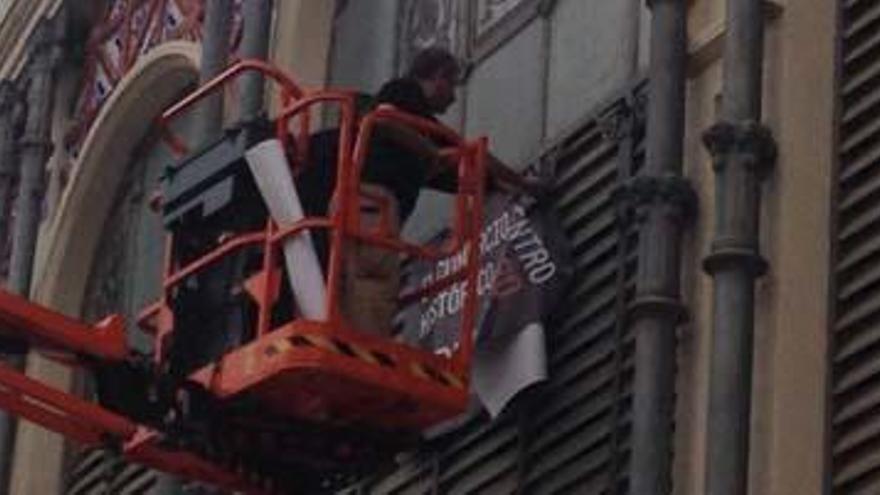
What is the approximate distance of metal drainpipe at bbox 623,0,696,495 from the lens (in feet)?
48.3

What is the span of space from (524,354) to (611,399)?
84cm

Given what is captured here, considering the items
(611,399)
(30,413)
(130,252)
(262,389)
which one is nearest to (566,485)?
(611,399)

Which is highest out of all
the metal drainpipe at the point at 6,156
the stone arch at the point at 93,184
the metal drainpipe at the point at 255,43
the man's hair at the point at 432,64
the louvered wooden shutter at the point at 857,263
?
the metal drainpipe at the point at 6,156

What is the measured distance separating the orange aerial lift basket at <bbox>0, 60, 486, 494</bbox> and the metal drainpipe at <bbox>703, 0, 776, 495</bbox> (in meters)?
1.59

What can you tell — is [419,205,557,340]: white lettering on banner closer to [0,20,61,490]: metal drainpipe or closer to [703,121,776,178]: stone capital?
[703,121,776,178]: stone capital

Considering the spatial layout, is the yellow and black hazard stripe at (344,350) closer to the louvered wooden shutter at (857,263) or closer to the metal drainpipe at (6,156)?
the louvered wooden shutter at (857,263)

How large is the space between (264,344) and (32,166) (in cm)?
869

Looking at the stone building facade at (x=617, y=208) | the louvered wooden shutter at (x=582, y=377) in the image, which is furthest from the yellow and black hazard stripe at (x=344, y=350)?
the stone building facade at (x=617, y=208)

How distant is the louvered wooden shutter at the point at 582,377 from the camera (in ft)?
51.3

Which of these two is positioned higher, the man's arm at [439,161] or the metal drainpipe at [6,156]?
the metal drainpipe at [6,156]

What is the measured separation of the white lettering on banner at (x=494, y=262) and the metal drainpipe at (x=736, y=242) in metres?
1.82

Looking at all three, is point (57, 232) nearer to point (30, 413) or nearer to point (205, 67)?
point (205, 67)

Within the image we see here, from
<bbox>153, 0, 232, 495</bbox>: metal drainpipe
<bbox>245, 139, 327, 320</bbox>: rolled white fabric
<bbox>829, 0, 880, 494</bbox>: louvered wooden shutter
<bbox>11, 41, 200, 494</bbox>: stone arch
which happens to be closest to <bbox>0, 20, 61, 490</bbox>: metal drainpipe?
<bbox>11, 41, 200, 494</bbox>: stone arch

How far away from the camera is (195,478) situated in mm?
16422
